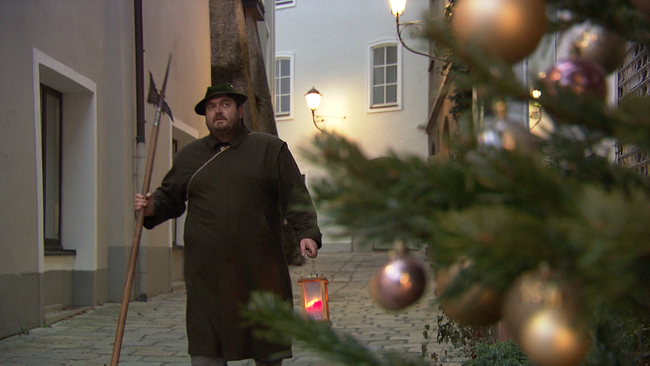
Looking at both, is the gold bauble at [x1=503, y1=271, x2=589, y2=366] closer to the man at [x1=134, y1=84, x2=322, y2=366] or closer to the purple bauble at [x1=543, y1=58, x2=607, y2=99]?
the purple bauble at [x1=543, y1=58, x2=607, y2=99]

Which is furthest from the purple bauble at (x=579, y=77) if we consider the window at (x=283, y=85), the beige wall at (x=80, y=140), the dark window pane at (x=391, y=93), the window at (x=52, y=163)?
the window at (x=283, y=85)

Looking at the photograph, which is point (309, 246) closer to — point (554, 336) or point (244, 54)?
point (554, 336)

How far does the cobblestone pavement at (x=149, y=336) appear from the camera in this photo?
488cm

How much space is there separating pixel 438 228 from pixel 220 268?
3100 millimetres

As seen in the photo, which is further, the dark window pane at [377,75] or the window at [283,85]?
the window at [283,85]

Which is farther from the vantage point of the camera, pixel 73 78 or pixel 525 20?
pixel 73 78

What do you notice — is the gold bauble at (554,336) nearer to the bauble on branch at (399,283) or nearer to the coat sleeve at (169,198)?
the bauble on branch at (399,283)

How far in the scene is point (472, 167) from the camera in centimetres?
59

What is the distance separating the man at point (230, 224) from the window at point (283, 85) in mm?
19332

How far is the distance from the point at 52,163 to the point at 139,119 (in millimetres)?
1297

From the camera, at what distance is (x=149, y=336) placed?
590cm

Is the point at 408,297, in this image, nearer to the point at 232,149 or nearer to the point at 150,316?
the point at 232,149

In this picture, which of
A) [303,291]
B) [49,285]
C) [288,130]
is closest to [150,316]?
[49,285]

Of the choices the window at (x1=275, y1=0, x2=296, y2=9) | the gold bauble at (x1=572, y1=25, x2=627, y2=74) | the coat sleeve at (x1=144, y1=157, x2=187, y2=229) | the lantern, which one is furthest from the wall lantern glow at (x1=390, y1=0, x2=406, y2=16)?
the window at (x1=275, y1=0, x2=296, y2=9)
